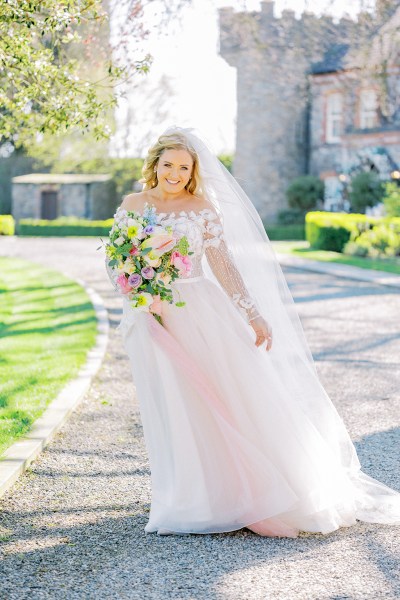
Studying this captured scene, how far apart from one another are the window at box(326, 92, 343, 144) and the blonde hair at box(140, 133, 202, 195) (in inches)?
1415

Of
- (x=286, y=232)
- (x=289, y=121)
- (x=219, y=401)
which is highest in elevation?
(x=289, y=121)

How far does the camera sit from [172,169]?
478 cm

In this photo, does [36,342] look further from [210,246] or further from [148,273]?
[148,273]

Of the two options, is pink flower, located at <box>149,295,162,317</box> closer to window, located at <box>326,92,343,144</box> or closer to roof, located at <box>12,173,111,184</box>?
window, located at <box>326,92,343,144</box>

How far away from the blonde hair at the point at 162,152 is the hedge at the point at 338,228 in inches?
803

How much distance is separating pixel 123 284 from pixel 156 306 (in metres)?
0.20

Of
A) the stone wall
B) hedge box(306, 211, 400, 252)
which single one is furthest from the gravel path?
the stone wall

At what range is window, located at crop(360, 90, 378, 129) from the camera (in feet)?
125

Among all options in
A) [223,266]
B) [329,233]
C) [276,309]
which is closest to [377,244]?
[329,233]

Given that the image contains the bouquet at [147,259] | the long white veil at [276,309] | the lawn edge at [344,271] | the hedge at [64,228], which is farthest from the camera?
the hedge at [64,228]

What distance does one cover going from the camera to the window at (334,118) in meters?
40.0

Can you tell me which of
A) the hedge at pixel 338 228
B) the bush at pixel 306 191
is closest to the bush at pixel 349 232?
the hedge at pixel 338 228

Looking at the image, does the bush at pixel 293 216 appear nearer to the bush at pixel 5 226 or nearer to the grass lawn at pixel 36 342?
the bush at pixel 5 226

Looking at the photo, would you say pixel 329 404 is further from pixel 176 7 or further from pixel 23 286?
pixel 23 286
